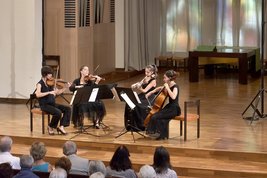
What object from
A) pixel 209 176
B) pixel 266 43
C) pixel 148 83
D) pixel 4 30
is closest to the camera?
pixel 209 176

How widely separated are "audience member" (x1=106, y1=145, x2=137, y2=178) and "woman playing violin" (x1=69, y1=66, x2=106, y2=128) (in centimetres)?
378

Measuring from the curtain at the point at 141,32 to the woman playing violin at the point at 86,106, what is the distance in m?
6.51

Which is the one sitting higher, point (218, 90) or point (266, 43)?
point (266, 43)

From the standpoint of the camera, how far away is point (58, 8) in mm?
15422

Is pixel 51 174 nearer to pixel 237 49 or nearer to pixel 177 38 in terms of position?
pixel 237 49

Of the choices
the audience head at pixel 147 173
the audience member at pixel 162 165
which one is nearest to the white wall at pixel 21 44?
the audience member at pixel 162 165

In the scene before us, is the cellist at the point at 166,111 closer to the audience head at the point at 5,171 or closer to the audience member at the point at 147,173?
the audience member at the point at 147,173

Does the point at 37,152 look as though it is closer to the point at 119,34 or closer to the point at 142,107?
the point at 142,107

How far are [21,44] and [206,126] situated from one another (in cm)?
447

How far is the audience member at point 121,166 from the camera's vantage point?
771 centimetres

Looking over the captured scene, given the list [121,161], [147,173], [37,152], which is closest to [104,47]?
[37,152]

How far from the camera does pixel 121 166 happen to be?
7750mm

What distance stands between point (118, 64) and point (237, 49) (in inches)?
126

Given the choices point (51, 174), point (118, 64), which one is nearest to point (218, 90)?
point (118, 64)
